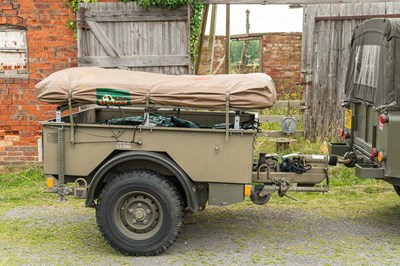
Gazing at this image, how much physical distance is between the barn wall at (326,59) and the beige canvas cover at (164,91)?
4.51 metres

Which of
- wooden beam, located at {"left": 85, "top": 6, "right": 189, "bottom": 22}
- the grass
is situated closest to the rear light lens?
the grass

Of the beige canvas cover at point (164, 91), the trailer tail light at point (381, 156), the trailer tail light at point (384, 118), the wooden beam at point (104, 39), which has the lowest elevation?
the trailer tail light at point (381, 156)

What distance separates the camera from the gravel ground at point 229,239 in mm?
6391

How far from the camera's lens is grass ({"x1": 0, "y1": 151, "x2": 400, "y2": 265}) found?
645cm

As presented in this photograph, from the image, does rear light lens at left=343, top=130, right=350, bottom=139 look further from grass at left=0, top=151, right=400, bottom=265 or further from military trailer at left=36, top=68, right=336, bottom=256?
military trailer at left=36, top=68, right=336, bottom=256

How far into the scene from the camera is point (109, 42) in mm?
9906

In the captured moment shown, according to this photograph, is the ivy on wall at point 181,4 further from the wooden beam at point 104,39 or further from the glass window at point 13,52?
the glass window at point 13,52

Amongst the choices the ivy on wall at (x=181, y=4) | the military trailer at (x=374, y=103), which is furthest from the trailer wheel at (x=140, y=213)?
the ivy on wall at (x=181, y=4)

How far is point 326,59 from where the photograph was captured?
1077cm

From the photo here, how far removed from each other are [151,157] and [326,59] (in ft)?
17.9

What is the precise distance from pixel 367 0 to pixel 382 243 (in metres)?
4.71

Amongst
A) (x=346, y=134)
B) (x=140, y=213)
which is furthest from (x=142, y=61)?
(x=140, y=213)

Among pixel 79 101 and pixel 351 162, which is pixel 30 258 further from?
pixel 351 162

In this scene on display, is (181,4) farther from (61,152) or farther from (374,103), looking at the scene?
(61,152)
